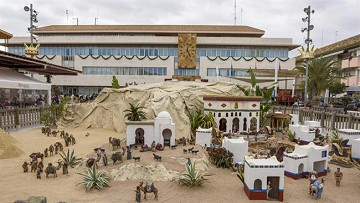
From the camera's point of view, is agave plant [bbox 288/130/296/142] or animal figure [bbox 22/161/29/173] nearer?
animal figure [bbox 22/161/29/173]

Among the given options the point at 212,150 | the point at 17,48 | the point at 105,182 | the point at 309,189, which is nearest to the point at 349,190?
the point at 309,189

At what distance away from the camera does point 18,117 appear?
925 inches

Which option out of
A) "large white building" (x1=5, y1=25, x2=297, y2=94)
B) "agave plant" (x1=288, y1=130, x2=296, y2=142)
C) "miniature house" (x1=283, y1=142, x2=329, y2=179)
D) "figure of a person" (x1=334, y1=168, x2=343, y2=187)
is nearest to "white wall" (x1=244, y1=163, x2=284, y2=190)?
"miniature house" (x1=283, y1=142, x2=329, y2=179)

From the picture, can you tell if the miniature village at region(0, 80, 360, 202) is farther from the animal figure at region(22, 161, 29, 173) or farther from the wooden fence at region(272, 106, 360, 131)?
the wooden fence at region(272, 106, 360, 131)

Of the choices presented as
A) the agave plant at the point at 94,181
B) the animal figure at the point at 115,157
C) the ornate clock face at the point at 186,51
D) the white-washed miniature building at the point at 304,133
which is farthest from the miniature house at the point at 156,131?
the ornate clock face at the point at 186,51

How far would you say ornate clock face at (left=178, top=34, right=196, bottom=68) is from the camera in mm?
48469

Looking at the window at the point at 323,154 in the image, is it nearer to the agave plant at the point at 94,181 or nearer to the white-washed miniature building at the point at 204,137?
the white-washed miniature building at the point at 204,137

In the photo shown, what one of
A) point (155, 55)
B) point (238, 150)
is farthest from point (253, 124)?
point (155, 55)

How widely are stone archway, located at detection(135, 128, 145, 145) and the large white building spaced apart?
30701mm

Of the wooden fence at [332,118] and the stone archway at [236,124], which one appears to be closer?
the wooden fence at [332,118]

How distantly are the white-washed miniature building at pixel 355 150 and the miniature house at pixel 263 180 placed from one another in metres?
7.55

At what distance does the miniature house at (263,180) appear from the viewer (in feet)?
34.3

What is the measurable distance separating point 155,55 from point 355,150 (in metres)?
39.3

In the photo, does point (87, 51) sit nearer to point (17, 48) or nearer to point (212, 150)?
point (17, 48)
